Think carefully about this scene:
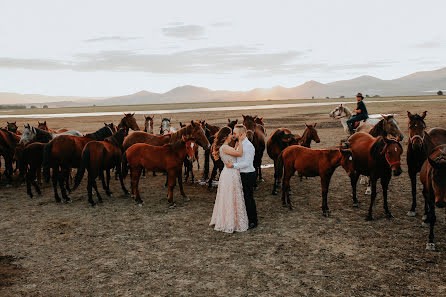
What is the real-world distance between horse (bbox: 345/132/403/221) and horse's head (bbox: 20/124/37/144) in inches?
430

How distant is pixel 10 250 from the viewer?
6535mm

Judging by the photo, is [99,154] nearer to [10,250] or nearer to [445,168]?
[10,250]

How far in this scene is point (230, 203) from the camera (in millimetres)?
7031

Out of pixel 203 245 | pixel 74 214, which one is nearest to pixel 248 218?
pixel 203 245

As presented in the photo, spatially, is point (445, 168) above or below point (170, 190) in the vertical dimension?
above

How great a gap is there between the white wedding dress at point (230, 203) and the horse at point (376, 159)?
10.2ft

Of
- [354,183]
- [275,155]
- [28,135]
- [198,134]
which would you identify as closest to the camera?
[354,183]

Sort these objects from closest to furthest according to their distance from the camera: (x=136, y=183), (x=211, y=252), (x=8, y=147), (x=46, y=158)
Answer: (x=211, y=252) → (x=136, y=183) → (x=46, y=158) → (x=8, y=147)

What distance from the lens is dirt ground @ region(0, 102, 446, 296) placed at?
16.5 feet

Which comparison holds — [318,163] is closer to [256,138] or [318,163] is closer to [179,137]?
[256,138]

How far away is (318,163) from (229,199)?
2680mm

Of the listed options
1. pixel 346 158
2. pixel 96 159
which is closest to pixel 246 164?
pixel 346 158

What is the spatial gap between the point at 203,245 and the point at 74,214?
168 inches

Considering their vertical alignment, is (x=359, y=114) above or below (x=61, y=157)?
above
